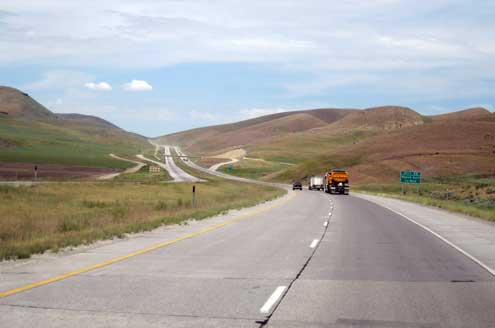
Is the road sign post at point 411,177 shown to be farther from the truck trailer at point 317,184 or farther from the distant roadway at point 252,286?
the distant roadway at point 252,286

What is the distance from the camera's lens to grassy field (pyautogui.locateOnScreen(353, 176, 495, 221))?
43.0m

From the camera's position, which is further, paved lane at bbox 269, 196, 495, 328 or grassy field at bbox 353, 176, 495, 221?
grassy field at bbox 353, 176, 495, 221

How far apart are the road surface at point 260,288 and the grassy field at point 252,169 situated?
436 ft

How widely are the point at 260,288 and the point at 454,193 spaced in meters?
64.7

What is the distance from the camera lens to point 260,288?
10430mm

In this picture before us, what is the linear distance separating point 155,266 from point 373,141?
501ft

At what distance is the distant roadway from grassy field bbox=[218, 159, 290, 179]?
435 ft

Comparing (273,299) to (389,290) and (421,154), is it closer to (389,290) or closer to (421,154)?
(389,290)

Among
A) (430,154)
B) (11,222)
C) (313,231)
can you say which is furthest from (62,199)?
(430,154)

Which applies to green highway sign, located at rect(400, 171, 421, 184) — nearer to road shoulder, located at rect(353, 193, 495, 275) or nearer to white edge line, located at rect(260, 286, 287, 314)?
road shoulder, located at rect(353, 193, 495, 275)

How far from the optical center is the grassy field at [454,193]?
1693 inches

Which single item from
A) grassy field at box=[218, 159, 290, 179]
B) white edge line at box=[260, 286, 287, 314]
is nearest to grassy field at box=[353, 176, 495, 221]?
white edge line at box=[260, 286, 287, 314]

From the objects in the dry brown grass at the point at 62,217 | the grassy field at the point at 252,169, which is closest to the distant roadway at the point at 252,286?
the dry brown grass at the point at 62,217

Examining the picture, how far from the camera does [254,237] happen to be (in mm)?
19156
